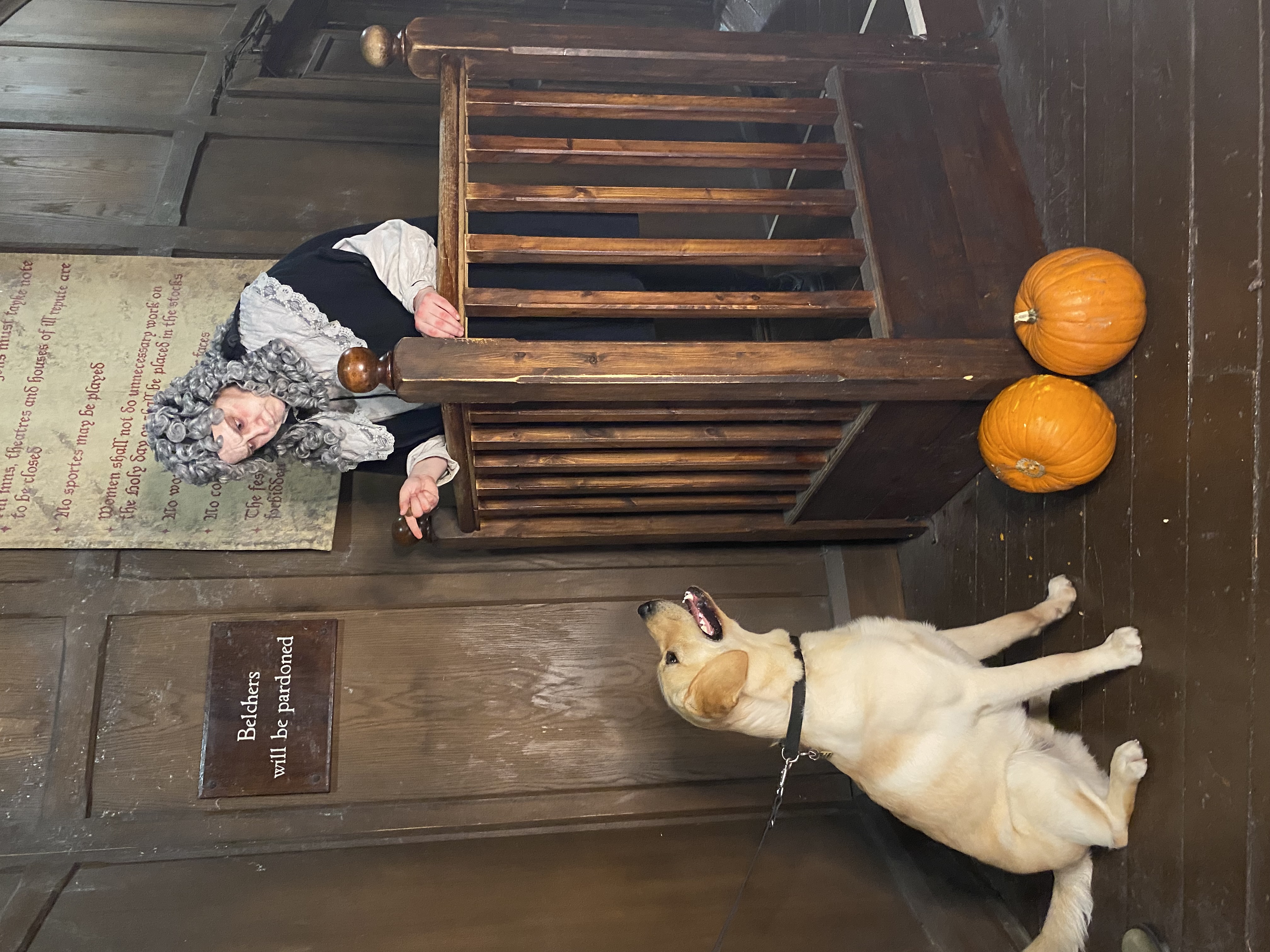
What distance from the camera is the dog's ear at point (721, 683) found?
157 centimetres

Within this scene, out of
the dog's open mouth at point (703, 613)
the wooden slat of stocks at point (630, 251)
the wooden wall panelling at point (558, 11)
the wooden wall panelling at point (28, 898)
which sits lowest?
the wooden wall panelling at point (28, 898)

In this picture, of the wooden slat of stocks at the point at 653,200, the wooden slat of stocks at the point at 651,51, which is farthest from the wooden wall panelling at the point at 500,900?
the wooden slat of stocks at the point at 651,51

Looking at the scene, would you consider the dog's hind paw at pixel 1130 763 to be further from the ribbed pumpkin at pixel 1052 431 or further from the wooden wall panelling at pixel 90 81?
the wooden wall panelling at pixel 90 81

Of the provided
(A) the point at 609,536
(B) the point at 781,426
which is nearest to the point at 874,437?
(B) the point at 781,426

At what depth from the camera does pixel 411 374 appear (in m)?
1.51

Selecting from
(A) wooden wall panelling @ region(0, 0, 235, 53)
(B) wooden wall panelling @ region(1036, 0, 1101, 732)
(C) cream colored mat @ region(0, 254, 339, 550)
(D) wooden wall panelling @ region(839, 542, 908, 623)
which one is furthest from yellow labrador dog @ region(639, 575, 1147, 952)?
(A) wooden wall panelling @ region(0, 0, 235, 53)

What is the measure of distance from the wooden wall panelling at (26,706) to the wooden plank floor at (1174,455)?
2.62 m

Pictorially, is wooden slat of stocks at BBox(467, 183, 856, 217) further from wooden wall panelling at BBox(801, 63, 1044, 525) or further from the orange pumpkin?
the orange pumpkin

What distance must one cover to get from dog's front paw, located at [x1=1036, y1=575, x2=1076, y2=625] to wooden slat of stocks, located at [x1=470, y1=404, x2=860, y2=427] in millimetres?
613

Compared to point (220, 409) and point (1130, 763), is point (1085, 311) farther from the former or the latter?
point (220, 409)

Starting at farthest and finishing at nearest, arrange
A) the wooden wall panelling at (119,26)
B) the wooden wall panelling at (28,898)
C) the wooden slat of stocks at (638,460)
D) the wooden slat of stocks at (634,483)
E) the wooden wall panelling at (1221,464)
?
the wooden wall panelling at (119,26), the wooden slat of stocks at (634,483), the wooden slat of stocks at (638,460), the wooden wall panelling at (28,898), the wooden wall panelling at (1221,464)

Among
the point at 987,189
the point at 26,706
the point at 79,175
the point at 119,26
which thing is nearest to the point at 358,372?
the point at 987,189

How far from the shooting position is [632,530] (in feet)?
7.56

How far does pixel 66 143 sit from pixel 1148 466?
138 inches
